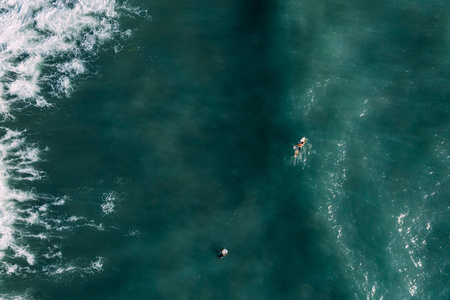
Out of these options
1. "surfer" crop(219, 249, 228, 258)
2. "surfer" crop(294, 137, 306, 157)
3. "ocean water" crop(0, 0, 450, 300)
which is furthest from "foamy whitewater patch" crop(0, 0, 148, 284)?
"surfer" crop(294, 137, 306, 157)

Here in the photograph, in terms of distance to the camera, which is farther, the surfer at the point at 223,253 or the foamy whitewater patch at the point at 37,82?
the foamy whitewater patch at the point at 37,82

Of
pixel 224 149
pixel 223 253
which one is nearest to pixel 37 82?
pixel 224 149

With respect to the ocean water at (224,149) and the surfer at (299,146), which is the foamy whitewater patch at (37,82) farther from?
the surfer at (299,146)

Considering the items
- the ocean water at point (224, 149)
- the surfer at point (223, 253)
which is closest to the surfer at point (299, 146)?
the ocean water at point (224, 149)

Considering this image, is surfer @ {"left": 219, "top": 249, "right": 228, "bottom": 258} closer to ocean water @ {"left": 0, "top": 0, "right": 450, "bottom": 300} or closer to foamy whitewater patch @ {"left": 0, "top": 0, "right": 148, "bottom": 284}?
ocean water @ {"left": 0, "top": 0, "right": 450, "bottom": 300}

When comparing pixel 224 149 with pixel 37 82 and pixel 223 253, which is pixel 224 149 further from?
pixel 37 82
